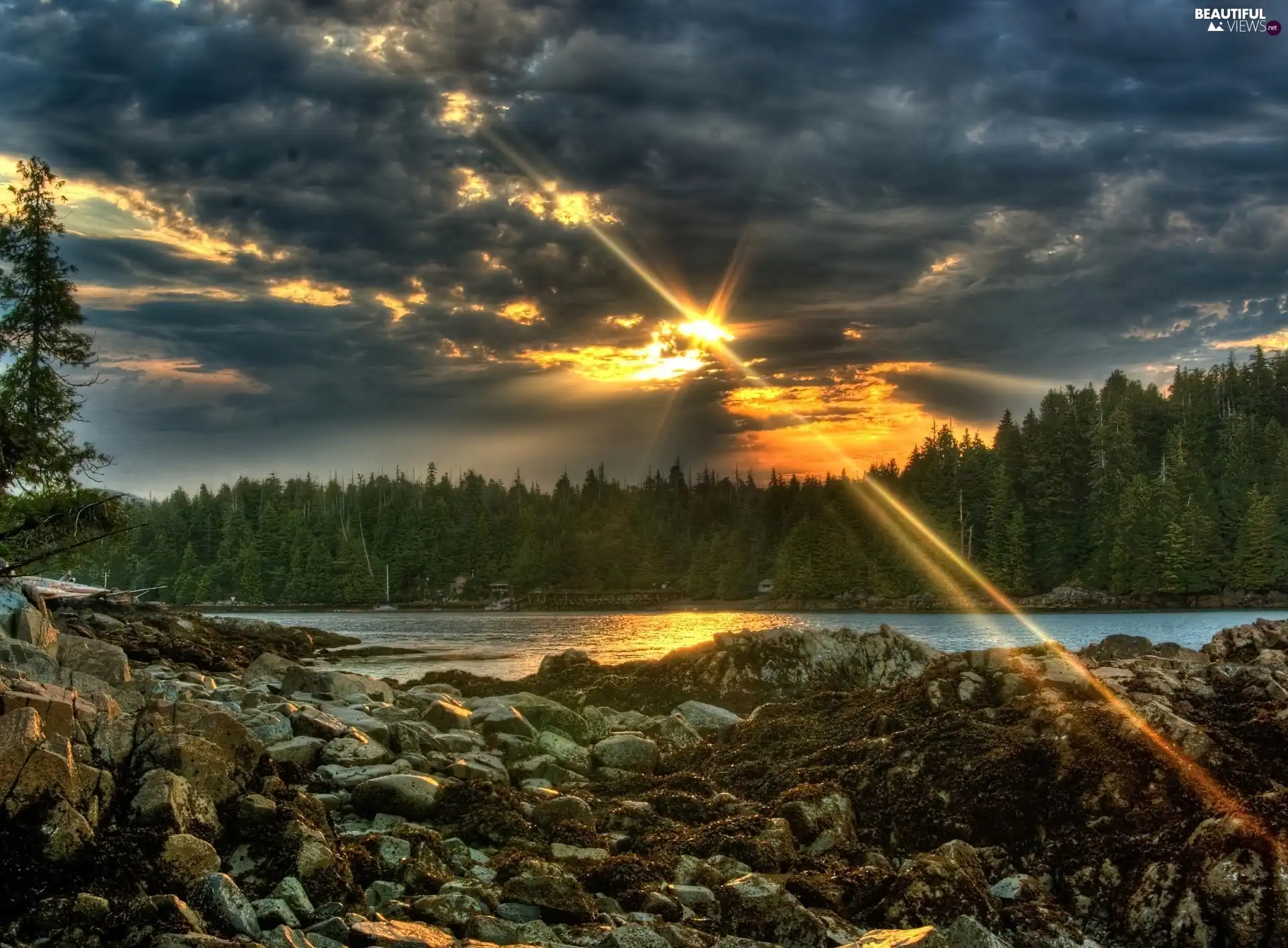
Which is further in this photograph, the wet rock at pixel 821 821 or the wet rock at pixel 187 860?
the wet rock at pixel 821 821

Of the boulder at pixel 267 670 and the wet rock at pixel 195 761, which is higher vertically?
the wet rock at pixel 195 761

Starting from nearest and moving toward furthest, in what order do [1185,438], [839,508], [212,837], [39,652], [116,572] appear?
[212,837] < [39,652] < [1185,438] < [839,508] < [116,572]

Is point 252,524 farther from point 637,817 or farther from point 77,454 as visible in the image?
point 637,817

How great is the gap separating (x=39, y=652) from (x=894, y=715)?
1150 cm

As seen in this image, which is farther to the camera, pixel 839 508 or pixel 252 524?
pixel 252 524

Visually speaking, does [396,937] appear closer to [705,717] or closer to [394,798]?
[394,798]

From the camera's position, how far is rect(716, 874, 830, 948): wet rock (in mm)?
7711

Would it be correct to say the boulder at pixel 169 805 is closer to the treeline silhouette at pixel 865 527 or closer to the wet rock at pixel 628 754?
the wet rock at pixel 628 754

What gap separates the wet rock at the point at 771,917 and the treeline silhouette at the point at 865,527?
10588 centimetres

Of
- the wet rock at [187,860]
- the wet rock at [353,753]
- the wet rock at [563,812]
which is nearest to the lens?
the wet rock at [187,860]

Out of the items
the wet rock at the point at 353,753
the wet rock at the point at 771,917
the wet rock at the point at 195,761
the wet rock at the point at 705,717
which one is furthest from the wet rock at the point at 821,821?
the wet rock at the point at 705,717

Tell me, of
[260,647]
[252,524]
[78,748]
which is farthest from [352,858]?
[252,524]

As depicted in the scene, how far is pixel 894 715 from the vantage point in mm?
13789

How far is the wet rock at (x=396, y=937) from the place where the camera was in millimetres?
6660
